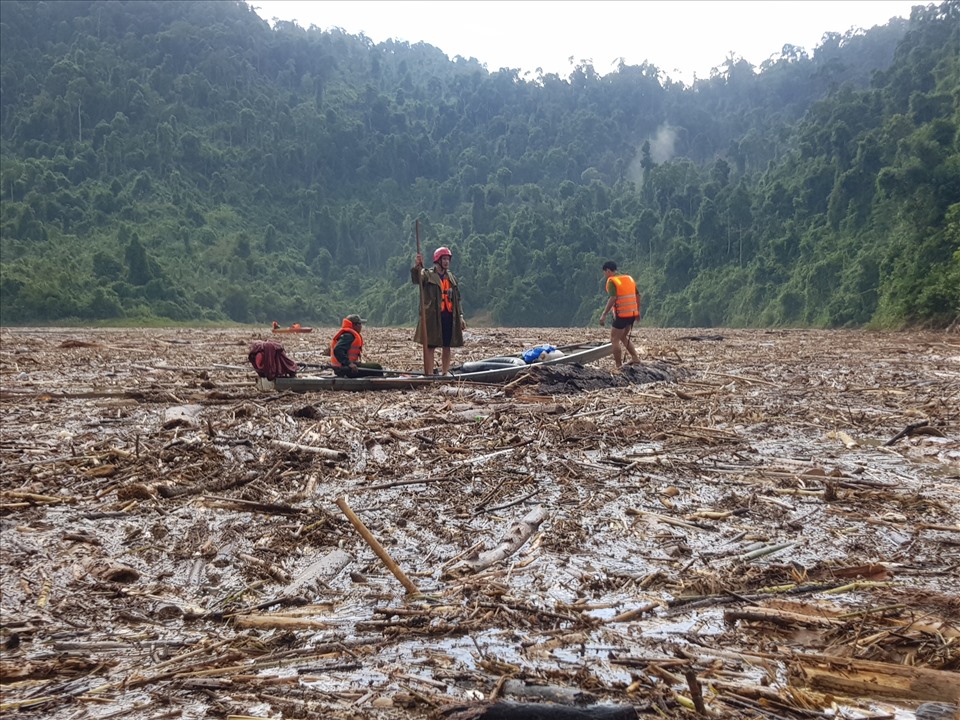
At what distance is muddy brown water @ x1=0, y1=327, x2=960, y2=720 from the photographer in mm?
3117

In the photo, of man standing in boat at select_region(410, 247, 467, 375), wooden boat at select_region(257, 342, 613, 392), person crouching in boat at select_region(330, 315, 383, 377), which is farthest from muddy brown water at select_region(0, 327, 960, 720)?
man standing in boat at select_region(410, 247, 467, 375)

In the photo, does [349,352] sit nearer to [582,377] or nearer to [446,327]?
[446,327]

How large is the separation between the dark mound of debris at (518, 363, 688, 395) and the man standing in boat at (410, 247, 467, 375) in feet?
4.18

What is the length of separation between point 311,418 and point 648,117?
102130 mm

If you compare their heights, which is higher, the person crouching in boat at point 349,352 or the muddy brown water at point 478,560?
the person crouching in boat at point 349,352

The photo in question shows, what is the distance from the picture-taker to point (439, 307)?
1141 cm

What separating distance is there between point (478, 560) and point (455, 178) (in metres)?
91.0

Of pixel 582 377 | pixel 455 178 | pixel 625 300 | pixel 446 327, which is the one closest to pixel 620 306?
pixel 625 300

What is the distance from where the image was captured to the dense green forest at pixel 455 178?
43.8 m

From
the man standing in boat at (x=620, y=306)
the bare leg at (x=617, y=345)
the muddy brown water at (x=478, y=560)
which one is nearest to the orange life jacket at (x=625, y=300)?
the man standing in boat at (x=620, y=306)

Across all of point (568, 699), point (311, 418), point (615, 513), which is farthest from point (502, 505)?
point (311, 418)

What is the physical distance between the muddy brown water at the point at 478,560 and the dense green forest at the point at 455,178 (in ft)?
73.7

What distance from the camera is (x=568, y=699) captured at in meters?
2.91

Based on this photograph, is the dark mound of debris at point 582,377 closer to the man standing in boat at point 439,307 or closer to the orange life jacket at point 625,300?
the orange life jacket at point 625,300
